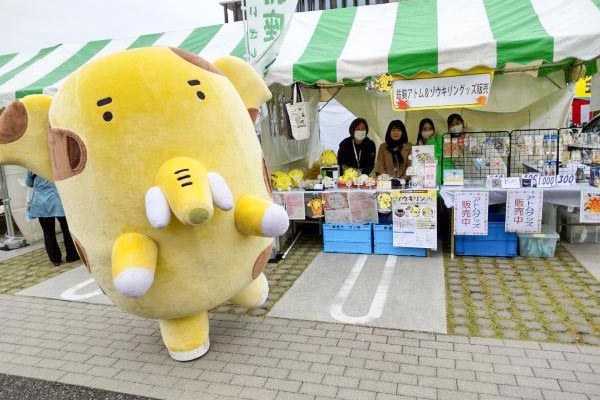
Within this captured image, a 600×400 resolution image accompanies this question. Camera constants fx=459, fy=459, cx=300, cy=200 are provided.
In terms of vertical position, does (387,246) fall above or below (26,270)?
above

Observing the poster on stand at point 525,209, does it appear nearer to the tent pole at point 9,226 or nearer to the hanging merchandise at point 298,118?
the hanging merchandise at point 298,118

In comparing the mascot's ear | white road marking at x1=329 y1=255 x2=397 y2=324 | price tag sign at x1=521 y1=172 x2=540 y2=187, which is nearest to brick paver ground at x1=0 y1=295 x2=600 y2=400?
white road marking at x1=329 y1=255 x2=397 y2=324

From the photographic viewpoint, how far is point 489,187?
5684 mm

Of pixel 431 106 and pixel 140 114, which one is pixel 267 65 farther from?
pixel 140 114

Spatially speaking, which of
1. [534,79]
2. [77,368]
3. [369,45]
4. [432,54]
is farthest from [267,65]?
[534,79]

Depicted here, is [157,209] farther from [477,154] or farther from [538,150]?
[538,150]

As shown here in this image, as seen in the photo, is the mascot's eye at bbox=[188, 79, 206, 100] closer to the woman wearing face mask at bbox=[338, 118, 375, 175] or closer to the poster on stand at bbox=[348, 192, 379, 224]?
the poster on stand at bbox=[348, 192, 379, 224]

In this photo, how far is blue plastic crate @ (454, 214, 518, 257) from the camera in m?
5.75

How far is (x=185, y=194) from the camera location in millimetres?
2500

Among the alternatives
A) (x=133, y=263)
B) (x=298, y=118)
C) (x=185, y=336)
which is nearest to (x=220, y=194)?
(x=133, y=263)

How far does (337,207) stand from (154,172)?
3.70 m

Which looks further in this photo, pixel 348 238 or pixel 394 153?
pixel 394 153

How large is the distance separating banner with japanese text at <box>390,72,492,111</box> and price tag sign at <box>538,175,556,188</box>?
1.15 meters

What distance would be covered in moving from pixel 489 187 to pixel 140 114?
14.5 ft
